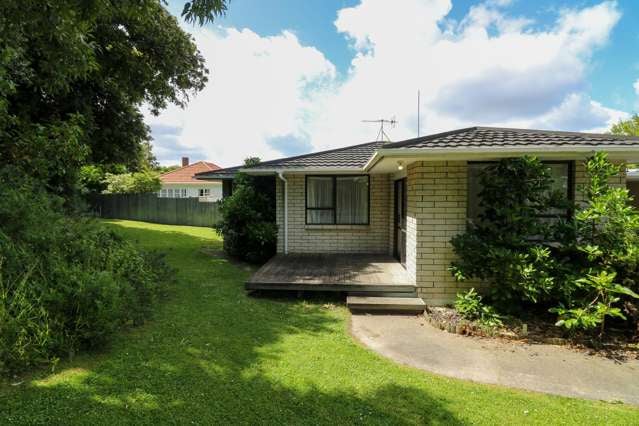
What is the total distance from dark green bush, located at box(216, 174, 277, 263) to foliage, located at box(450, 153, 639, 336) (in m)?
5.28

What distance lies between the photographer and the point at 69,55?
→ 4730 millimetres

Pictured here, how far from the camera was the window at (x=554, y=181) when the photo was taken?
5.57 meters

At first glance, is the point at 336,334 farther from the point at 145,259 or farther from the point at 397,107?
the point at 397,107

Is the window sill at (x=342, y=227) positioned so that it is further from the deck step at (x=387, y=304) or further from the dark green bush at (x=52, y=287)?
the dark green bush at (x=52, y=287)

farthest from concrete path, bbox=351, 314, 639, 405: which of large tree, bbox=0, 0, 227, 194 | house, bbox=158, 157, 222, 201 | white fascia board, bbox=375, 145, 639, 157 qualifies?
house, bbox=158, 157, 222, 201

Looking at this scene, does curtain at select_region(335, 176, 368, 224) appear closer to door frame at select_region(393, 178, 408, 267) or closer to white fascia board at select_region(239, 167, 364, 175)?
white fascia board at select_region(239, 167, 364, 175)

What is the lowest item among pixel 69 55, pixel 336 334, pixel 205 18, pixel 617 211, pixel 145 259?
pixel 336 334

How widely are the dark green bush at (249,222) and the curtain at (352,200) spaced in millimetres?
1914

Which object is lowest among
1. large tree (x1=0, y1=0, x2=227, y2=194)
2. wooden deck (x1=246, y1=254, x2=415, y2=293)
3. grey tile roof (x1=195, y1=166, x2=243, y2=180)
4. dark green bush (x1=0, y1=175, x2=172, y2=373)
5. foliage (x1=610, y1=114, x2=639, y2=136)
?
wooden deck (x1=246, y1=254, x2=415, y2=293)

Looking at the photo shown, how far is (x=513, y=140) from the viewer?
5.34 meters

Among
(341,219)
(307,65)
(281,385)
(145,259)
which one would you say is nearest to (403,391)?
(281,385)

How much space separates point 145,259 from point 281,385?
4833 millimetres

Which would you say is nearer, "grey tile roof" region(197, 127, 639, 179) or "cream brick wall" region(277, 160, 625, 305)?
"grey tile roof" region(197, 127, 639, 179)

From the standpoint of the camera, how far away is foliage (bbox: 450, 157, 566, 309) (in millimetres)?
4625
